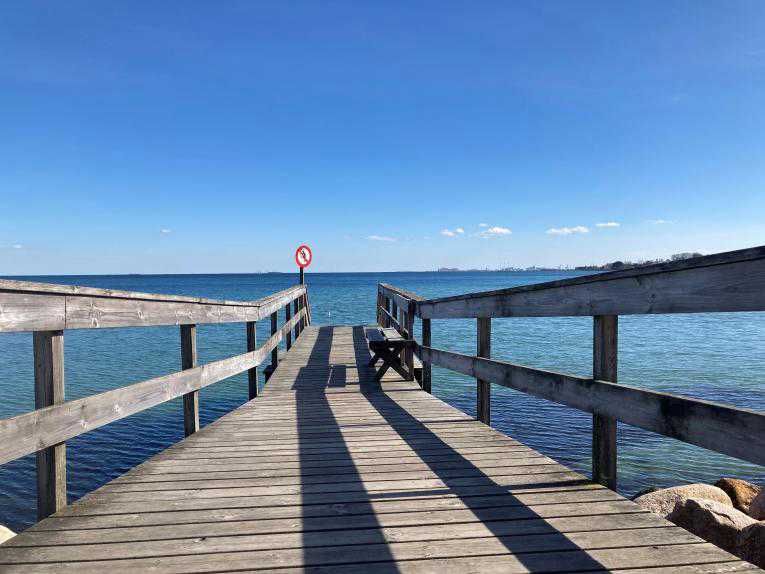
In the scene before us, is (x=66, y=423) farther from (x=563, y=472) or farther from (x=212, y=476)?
(x=563, y=472)

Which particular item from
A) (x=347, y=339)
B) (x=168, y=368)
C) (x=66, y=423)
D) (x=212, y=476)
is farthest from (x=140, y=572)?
(x=168, y=368)

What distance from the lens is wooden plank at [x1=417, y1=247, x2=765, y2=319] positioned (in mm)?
1910

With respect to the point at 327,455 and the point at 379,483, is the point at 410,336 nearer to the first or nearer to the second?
the point at 327,455

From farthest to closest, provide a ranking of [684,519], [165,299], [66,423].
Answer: [684,519], [165,299], [66,423]

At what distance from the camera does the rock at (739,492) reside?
17.9 ft

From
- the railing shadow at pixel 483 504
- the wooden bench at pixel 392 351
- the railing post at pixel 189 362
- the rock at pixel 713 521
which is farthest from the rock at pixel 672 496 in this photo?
the railing post at pixel 189 362

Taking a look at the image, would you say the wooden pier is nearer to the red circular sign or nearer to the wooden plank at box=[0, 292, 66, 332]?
the wooden plank at box=[0, 292, 66, 332]

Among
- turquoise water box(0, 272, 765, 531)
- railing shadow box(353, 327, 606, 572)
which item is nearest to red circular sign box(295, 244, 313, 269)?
turquoise water box(0, 272, 765, 531)

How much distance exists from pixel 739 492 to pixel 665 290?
15.9ft

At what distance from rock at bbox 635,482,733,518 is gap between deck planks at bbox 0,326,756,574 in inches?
81.8

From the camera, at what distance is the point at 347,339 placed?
12.4 m

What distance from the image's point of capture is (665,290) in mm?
2295

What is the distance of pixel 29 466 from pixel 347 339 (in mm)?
6704

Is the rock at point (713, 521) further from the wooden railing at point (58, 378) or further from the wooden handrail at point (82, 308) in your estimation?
the wooden handrail at point (82, 308)
